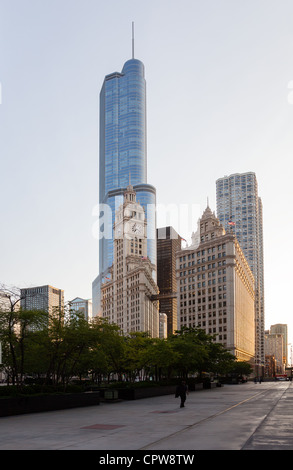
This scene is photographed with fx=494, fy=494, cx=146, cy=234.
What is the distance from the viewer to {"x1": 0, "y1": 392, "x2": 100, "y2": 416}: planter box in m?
26.3

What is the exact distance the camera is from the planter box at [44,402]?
26.3 metres

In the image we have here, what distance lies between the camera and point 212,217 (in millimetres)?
172000

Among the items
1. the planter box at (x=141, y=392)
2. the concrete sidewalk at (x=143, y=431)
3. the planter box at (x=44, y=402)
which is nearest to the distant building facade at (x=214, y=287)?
the planter box at (x=141, y=392)

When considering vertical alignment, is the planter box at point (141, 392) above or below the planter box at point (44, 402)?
below

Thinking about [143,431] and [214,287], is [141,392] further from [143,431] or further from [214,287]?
[214,287]

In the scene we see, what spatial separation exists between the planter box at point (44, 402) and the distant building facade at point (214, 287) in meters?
120

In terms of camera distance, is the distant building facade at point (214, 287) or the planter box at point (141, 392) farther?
the distant building facade at point (214, 287)

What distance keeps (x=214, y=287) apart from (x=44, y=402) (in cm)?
13438

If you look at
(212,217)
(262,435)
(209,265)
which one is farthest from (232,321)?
(262,435)

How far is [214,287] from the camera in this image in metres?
161

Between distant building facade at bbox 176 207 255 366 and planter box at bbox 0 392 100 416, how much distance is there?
394 feet

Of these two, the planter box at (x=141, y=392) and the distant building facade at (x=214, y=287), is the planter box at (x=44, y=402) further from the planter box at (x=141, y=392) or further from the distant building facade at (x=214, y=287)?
the distant building facade at (x=214, y=287)

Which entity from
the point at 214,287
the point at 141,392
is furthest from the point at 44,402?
the point at 214,287

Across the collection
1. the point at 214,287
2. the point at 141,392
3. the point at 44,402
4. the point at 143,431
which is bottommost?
the point at 141,392
